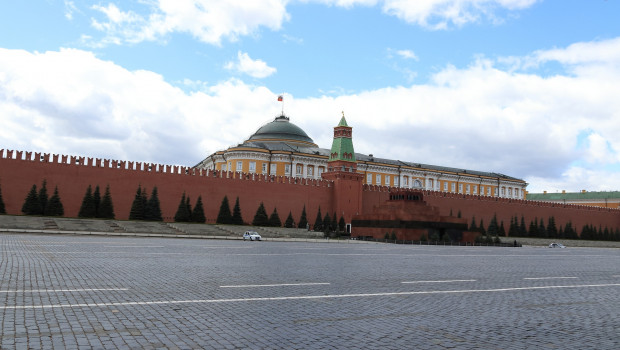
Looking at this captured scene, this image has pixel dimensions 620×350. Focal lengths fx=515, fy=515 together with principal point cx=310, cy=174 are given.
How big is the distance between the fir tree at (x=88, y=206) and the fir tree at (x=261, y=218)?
41.4 ft

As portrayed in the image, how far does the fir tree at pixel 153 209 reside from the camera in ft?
125

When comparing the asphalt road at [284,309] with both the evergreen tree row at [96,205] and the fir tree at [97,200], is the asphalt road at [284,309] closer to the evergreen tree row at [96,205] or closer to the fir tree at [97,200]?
the evergreen tree row at [96,205]

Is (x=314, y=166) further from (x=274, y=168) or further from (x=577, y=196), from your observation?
(x=577, y=196)

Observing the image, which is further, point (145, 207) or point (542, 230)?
point (542, 230)

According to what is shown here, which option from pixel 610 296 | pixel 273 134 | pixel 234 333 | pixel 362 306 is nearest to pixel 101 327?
pixel 234 333

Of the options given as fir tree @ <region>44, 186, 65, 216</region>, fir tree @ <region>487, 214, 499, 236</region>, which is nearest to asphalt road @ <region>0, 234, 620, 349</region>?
fir tree @ <region>44, 186, 65, 216</region>

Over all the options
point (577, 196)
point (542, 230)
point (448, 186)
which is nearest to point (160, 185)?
point (542, 230)

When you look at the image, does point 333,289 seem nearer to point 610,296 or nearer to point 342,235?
point 610,296

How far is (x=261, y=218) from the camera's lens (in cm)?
4291

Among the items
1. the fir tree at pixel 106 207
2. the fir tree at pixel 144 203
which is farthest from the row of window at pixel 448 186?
the fir tree at pixel 106 207

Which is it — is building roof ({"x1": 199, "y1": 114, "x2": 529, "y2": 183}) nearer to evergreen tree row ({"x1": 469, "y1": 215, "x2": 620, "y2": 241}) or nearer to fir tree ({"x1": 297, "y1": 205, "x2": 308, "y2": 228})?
evergreen tree row ({"x1": 469, "y1": 215, "x2": 620, "y2": 241})

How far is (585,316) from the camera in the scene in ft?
25.4

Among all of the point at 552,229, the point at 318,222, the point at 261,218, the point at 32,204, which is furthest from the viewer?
the point at 552,229

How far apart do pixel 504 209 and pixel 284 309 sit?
5670cm
